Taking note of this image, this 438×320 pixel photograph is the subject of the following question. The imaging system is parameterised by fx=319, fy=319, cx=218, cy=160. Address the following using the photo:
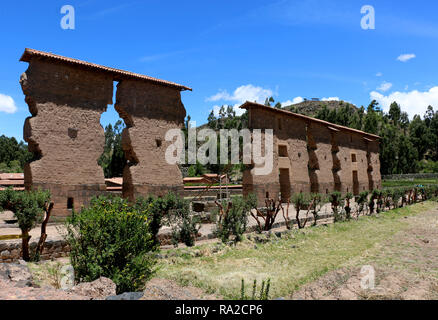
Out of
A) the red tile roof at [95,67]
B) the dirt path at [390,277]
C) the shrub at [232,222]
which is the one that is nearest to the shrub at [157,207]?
the shrub at [232,222]

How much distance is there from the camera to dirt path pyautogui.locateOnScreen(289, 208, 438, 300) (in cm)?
925

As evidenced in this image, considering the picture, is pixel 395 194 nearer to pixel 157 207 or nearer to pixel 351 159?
pixel 351 159

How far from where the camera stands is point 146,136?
73.2 feet

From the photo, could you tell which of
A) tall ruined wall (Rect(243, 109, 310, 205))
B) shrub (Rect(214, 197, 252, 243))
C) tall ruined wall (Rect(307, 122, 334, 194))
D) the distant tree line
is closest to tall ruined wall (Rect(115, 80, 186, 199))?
shrub (Rect(214, 197, 252, 243))

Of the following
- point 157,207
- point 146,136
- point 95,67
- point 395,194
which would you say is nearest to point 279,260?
point 157,207

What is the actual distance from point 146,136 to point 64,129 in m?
5.28

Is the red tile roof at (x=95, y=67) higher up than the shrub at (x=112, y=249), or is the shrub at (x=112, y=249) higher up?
the red tile roof at (x=95, y=67)

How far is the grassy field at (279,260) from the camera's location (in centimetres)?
1020

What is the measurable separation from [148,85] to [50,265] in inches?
572

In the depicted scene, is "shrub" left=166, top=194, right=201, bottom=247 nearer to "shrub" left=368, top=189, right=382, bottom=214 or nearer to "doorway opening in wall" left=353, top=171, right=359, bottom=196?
"shrub" left=368, top=189, right=382, bottom=214

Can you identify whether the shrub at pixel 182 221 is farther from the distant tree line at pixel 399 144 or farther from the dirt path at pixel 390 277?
the distant tree line at pixel 399 144

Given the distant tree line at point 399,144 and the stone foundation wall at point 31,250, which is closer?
the stone foundation wall at point 31,250

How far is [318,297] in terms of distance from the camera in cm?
916
